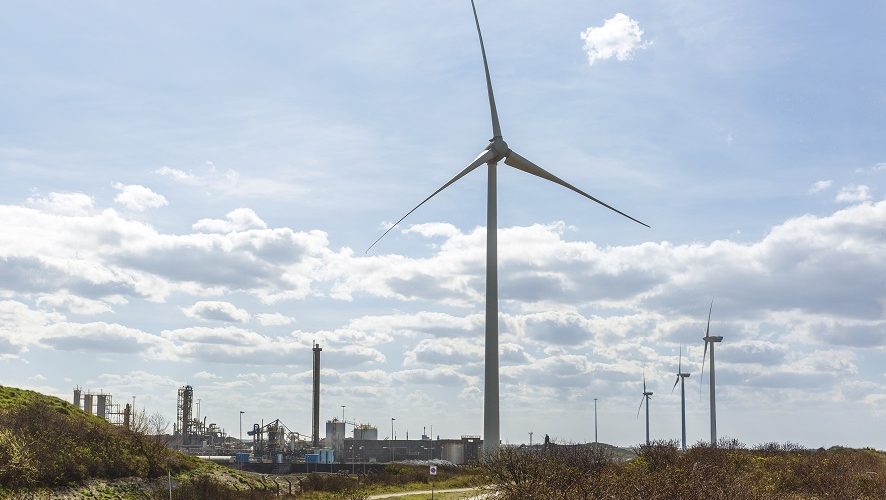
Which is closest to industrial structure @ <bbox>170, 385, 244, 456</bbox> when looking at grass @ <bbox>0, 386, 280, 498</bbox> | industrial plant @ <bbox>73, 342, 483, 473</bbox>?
industrial plant @ <bbox>73, 342, 483, 473</bbox>

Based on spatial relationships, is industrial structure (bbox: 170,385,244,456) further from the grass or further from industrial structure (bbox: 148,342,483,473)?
the grass

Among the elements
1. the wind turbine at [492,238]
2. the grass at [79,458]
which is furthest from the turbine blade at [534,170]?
the grass at [79,458]

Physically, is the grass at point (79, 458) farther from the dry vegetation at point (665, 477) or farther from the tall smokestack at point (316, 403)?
the tall smokestack at point (316, 403)

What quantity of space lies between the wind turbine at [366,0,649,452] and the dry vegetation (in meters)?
5.04

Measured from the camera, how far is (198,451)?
16162 centimetres

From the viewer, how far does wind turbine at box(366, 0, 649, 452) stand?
55.1 meters

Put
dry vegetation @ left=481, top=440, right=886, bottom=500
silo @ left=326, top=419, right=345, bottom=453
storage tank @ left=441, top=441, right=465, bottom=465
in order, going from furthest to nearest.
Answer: silo @ left=326, top=419, right=345, bottom=453
storage tank @ left=441, top=441, right=465, bottom=465
dry vegetation @ left=481, top=440, right=886, bottom=500

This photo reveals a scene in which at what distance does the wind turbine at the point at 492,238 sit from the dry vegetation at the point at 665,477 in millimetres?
5042

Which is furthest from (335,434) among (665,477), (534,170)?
(665,477)

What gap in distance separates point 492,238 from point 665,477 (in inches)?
1152

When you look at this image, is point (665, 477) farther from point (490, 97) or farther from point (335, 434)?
point (335, 434)

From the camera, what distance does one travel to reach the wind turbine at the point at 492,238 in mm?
55062

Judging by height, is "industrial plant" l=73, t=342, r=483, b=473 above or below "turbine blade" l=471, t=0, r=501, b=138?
below

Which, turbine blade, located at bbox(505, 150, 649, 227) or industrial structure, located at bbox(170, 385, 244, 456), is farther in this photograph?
industrial structure, located at bbox(170, 385, 244, 456)
